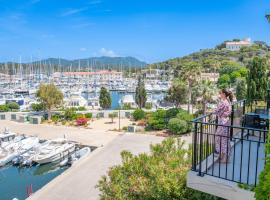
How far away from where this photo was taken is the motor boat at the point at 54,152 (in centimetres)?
2417

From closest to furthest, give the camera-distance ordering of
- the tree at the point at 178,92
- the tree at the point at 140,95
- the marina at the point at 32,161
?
the marina at the point at 32,161 < the tree at the point at 178,92 < the tree at the point at 140,95

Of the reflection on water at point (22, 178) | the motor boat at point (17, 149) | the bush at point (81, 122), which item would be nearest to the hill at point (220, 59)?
the bush at point (81, 122)

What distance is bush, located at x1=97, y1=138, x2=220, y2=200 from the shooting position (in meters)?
6.73

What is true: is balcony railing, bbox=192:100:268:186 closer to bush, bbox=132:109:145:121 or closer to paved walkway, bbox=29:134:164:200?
paved walkway, bbox=29:134:164:200

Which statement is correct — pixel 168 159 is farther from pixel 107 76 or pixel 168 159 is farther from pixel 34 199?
pixel 107 76

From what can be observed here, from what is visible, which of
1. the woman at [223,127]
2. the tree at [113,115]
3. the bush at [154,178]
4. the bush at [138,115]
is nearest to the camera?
the woman at [223,127]

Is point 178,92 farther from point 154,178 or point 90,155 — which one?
point 154,178

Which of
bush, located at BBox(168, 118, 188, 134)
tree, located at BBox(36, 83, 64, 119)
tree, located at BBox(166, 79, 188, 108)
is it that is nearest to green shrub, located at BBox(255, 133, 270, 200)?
bush, located at BBox(168, 118, 188, 134)

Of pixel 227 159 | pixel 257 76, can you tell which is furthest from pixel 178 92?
pixel 227 159

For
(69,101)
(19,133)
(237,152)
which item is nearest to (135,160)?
(237,152)

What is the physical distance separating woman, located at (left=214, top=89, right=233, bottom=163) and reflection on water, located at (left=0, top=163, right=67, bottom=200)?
55.6 ft

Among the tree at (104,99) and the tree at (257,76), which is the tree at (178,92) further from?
the tree at (104,99)

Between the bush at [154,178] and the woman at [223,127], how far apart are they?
→ 120 cm

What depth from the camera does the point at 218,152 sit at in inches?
241
